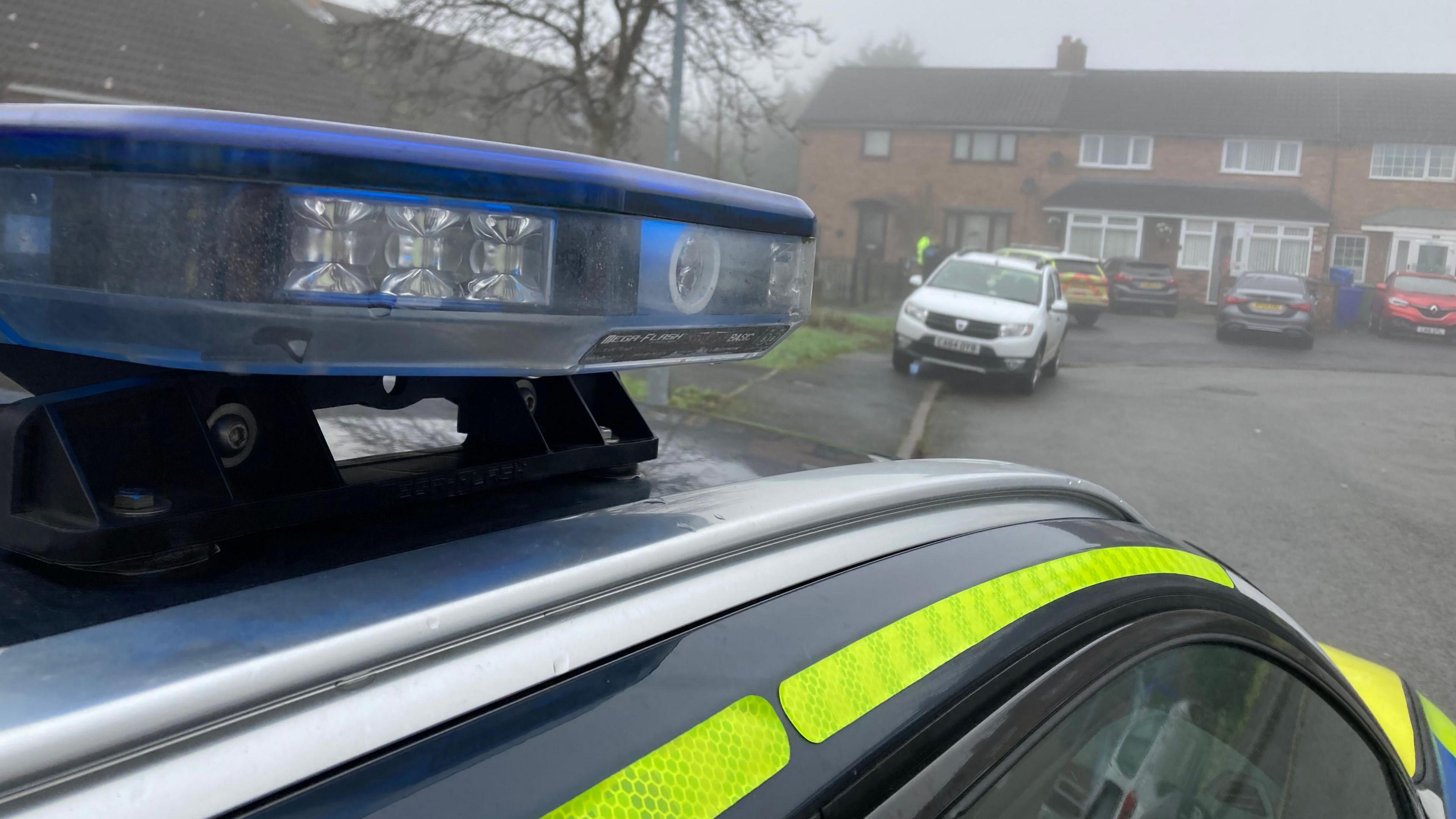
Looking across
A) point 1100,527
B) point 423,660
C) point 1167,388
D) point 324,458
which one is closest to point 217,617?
point 423,660

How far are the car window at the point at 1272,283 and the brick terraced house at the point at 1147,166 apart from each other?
8444mm

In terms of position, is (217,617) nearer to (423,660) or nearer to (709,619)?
(423,660)

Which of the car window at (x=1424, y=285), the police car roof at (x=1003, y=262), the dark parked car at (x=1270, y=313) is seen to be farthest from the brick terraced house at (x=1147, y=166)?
the police car roof at (x=1003, y=262)

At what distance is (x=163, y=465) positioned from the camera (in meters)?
0.87

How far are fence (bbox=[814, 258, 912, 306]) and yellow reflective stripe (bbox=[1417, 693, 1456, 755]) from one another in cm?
2200

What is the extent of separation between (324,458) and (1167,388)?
15.8 metres

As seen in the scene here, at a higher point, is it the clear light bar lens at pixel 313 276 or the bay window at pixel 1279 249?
the bay window at pixel 1279 249

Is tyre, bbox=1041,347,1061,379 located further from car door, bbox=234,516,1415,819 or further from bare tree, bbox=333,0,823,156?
car door, bbox=234,516,1415,819

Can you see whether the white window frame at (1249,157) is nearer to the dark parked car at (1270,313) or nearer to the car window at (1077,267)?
the dark parked car at (1270,313)

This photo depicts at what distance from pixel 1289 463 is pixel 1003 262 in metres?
5.21

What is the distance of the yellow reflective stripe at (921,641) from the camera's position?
2.97 ft

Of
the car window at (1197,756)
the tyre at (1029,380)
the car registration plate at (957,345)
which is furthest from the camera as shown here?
the tyre at (1029,380)

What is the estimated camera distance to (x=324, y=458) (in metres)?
0.98

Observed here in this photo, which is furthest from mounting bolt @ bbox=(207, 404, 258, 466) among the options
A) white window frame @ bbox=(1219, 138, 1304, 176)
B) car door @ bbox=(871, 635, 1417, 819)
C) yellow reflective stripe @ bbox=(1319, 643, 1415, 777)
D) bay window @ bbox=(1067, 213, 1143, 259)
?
white window frame @ bbox=(1219, 138, 1304, 176)
